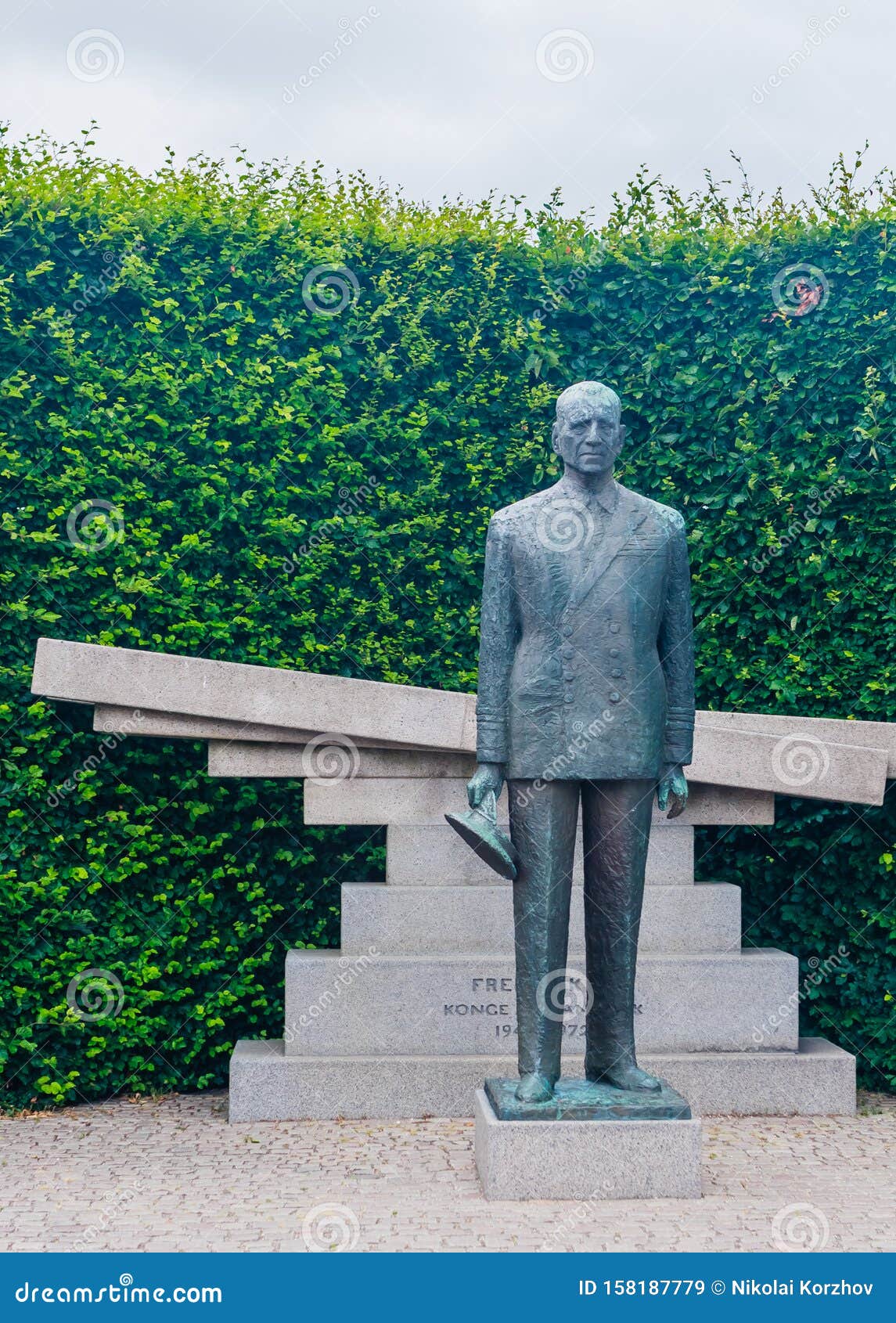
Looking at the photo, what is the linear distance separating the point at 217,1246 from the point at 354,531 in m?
4.30

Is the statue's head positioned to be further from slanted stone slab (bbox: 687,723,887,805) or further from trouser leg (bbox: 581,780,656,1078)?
slanted stone slab (bbox: 687,723,887,805)

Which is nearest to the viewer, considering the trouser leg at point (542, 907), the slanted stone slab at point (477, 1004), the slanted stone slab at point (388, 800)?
the trouser leg at point (542, 907)

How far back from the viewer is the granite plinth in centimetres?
540

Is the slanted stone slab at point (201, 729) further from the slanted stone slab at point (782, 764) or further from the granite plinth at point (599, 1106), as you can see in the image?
the granite plinth at point (599, 1106)

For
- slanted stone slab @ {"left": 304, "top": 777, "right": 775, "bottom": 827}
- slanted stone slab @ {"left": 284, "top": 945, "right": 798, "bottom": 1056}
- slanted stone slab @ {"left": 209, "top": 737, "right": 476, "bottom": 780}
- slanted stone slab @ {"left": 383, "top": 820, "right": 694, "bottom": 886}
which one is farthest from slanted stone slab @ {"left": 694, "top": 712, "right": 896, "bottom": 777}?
slanted stone slab @ {"left": 209, "top": 737, "right": 476, "bottom": 780}

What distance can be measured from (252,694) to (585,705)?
2.27 m

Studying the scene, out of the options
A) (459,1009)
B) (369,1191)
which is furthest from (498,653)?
(459,1009)

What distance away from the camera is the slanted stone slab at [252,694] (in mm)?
6895

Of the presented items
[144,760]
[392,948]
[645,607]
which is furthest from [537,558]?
[144,760]

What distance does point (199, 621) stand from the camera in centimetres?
776

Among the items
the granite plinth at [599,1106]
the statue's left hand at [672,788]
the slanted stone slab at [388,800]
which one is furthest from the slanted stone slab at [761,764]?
the granite plinth at [599,1106]

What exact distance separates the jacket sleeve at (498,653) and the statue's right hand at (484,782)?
4cm

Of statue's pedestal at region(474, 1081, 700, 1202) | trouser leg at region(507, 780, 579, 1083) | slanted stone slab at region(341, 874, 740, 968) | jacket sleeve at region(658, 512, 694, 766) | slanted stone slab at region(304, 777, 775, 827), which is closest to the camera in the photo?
statue's pedestal at region(474, 1081, 700, 1202)
